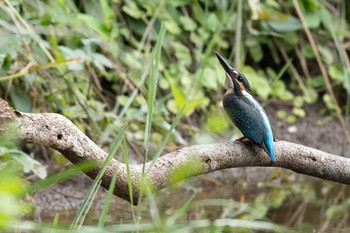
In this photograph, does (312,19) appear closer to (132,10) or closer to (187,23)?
(187,23)

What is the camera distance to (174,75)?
570 centimetres

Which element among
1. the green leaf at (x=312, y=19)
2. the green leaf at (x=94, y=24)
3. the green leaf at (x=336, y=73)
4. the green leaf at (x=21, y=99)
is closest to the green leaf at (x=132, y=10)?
the green leaf at (x=94, y=24)

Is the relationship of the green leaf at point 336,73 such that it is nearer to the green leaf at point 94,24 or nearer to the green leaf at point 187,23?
the green leaf at point 187,23

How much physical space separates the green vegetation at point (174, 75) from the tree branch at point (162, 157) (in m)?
0.70

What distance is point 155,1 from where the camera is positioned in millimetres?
5648

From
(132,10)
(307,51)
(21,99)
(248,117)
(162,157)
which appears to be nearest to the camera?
(162,157)

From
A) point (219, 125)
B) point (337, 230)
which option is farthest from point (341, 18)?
point (219, 125)

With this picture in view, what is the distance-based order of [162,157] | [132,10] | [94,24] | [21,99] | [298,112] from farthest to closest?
1. [298,112]
2. [132,10]
3. [94,24]
4. [21,99]
5. [162,157]

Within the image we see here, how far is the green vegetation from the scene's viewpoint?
14.6ft

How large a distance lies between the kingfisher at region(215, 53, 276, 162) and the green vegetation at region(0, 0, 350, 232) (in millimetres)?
267

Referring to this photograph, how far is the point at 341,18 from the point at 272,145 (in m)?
3.67

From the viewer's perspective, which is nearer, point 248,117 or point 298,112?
point 248,117

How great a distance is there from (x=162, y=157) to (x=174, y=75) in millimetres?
2974

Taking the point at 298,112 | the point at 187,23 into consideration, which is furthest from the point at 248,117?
the point at 298,112
